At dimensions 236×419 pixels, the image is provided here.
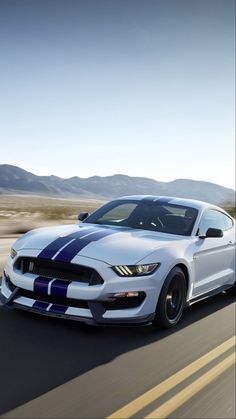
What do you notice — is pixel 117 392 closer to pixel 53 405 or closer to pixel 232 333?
pixel 53 405

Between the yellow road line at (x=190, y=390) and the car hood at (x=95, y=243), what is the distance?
1.26m

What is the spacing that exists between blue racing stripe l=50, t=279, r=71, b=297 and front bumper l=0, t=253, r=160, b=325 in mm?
42

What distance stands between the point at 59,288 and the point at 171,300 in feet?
4.39

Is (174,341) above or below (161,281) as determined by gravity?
below

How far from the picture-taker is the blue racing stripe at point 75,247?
16.1 feet

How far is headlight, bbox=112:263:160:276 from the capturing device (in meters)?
4.92

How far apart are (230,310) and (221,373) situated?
8.38 feet

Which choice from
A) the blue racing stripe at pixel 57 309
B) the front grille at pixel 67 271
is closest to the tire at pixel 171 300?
the front grille at pixel 67 271

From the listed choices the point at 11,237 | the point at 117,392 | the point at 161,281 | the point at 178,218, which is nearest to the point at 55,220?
the point at 11,237

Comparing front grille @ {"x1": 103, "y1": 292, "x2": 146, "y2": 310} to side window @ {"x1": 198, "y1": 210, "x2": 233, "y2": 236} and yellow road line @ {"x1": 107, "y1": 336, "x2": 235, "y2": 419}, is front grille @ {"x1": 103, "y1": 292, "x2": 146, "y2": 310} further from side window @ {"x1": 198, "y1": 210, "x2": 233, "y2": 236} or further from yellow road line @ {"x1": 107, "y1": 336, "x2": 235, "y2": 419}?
side window @ {"x1": 198, "y1": 210, "x2": 233, "y2": 236}

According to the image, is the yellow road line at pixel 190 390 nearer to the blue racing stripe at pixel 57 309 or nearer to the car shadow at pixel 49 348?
the car shadow at pixel 49 348

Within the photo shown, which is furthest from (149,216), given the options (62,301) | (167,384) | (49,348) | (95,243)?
(167,384)

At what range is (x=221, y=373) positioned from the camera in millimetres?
4227

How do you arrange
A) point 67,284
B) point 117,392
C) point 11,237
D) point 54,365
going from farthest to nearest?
point 11,237, point 67,284, point 54,365, point 117,392
